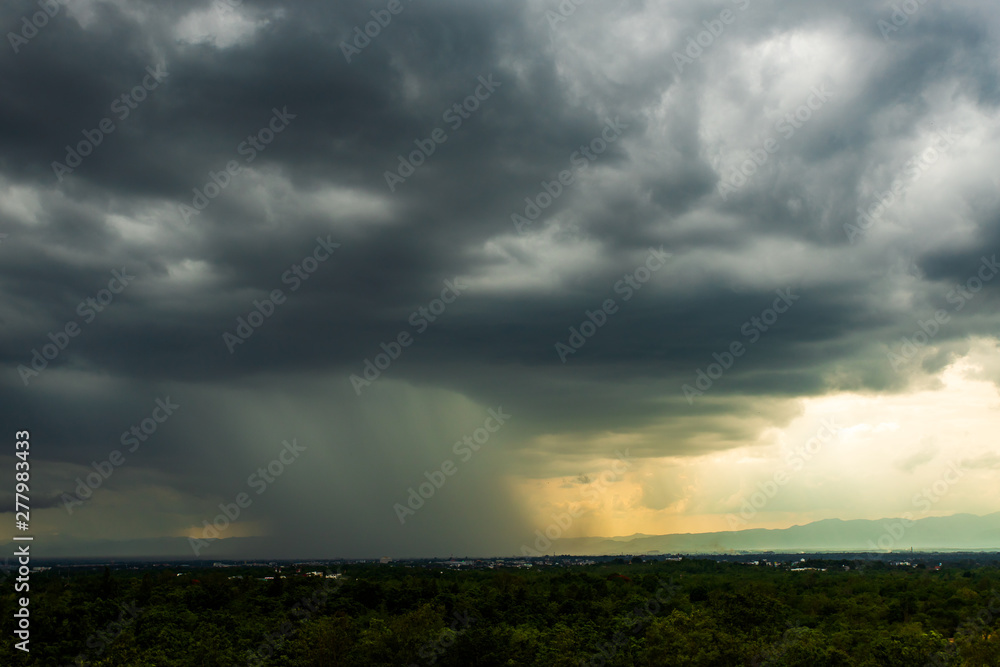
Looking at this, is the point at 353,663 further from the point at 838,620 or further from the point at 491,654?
the point at 838,620

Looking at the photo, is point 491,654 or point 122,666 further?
point 491,654

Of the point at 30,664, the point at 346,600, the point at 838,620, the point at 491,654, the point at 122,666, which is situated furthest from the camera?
the point at 346,600

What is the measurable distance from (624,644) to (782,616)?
44.0m

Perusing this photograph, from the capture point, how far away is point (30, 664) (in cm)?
7906

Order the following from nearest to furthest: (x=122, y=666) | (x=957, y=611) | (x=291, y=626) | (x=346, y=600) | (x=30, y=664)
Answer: (x=122, y=666) < (x=30, y=664) < (x=291, y=626) < (x=957, y=611) < (x=346, y=600)

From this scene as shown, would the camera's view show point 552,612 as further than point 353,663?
Yes

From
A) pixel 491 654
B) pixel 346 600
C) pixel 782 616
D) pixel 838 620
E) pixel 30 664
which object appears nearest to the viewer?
pixel 30 664

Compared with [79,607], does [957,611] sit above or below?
below

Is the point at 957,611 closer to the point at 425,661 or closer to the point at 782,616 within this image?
the point at 782,616

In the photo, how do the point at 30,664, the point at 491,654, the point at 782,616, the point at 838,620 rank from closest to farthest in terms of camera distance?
the point at 30,664, the point at 491,654, the point at 782,616, the point at 838,620

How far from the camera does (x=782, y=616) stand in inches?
4729

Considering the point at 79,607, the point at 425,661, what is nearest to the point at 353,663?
the point at 425,661

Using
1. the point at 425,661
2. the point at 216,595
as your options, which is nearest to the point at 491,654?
the point at 425,661

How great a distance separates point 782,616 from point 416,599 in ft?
242
